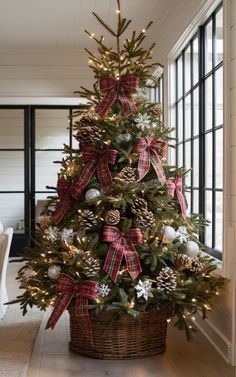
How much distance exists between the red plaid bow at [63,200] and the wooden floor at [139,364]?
0.88 meters

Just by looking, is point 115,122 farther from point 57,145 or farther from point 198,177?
point 57,145

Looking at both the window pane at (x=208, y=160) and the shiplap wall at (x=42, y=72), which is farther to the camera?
the shiplap wall at (x=42, y=72)

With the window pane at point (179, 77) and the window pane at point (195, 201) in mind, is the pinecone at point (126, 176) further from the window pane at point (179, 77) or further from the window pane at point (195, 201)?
the window pane at point (179, 77)

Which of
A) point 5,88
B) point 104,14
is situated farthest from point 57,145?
point 104,14

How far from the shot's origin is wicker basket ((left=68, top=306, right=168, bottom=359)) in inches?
132

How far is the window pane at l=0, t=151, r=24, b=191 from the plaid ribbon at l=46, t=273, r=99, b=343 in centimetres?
475

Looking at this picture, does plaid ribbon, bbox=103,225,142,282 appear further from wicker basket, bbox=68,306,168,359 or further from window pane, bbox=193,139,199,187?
window pane, bbox=193,139,199,187

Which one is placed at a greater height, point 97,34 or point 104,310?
point 97,34

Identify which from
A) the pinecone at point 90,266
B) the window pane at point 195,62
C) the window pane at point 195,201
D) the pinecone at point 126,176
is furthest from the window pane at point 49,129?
the pinecone at point 90,266

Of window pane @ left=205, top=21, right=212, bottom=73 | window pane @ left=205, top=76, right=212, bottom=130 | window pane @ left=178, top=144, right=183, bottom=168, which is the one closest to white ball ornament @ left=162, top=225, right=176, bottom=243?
window pane @ left=205, top=76, right=212, bottom=130

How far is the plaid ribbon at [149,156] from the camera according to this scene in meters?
3.45

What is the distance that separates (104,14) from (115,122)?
9.26 ft

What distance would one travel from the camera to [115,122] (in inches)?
139

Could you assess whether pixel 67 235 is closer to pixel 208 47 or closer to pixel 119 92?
pixel 119 92
